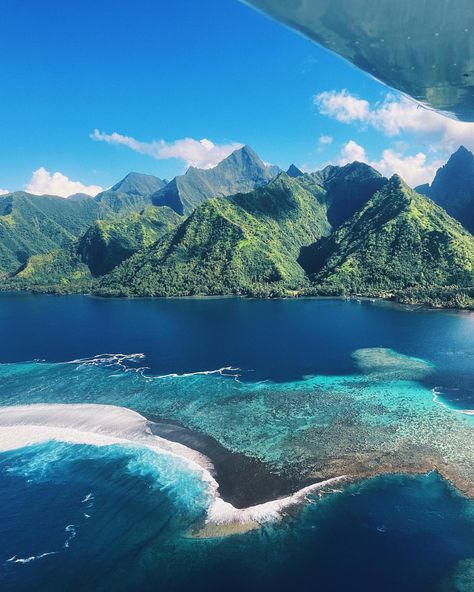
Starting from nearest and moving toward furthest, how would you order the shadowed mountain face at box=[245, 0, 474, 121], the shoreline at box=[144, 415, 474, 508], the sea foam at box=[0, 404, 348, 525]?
the shadowed mountain face at box=[245, 0, 474, 121]
the sea foam at box=[0, 404, 348, 525]
the shoreline at box=[144, 415, 474, 508]

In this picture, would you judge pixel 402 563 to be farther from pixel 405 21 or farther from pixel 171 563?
pixel 405 21

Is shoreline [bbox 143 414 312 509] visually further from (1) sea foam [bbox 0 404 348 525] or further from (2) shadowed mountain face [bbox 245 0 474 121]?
(2) shadowed mountain face [bbox 245 0 474 121]

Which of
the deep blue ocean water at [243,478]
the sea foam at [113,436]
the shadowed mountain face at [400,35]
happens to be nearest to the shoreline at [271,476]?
the sea foam at [113,436]

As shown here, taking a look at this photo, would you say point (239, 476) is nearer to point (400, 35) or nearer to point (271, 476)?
point (271, 476)

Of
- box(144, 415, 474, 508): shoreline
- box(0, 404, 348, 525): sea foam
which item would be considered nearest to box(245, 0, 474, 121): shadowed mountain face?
box(0, 404, 348, 525): sea foam

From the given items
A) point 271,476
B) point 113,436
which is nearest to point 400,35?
point 271,476

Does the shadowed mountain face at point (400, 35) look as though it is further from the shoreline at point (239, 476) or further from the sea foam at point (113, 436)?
the shoreline at point (239, 476)

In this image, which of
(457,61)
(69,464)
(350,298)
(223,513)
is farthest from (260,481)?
(350,298)
